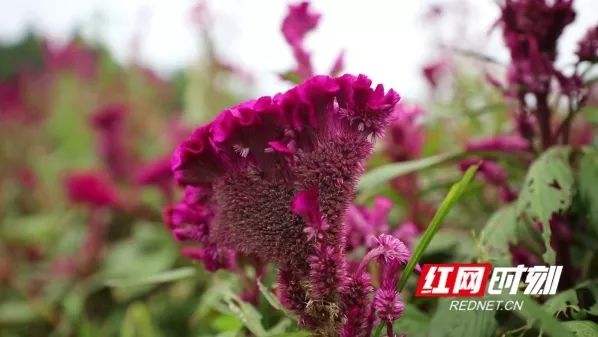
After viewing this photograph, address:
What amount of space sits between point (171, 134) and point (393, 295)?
2.55m

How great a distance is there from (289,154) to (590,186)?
49 cm

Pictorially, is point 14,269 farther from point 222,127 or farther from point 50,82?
point 50,82

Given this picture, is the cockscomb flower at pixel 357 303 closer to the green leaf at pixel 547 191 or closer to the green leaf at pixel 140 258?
the green leaf at pixel 547 191

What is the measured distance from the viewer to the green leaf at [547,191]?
2.76ft

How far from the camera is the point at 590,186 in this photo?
897 mm

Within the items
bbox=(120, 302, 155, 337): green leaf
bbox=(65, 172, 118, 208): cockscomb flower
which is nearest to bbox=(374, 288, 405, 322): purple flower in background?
bbox=(120, 302, 155, 337): green leaf

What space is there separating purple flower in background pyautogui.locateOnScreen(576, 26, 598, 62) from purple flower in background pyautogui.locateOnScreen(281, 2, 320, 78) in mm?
389

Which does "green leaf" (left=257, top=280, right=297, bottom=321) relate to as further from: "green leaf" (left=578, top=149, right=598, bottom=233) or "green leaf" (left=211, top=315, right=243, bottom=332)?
"green leaf" (left=578, top=149, right=598, bottom=233)

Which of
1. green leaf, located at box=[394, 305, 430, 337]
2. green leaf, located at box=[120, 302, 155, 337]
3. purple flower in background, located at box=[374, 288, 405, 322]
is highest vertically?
green leaf, located at box=[394, 305, 430, 337]

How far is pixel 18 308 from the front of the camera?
7.15 feet

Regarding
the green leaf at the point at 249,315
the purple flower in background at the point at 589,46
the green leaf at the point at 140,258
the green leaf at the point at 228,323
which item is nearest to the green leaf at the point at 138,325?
the green leaf at the point at 228,323

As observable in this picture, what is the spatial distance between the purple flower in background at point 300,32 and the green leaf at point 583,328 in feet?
Answer: 1.73

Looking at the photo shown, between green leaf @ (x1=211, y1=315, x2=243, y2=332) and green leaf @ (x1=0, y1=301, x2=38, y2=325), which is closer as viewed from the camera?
green leaf @ (x1=211, y1=315, x2=243, y2=332)

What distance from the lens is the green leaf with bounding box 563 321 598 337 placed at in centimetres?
69
